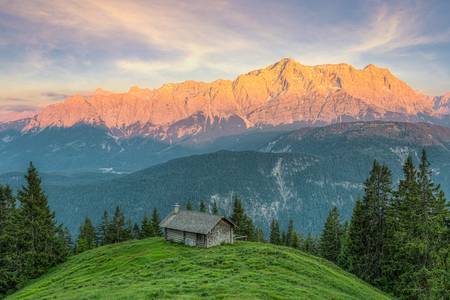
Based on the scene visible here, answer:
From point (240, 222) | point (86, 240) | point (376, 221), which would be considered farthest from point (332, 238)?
point (86, 240)

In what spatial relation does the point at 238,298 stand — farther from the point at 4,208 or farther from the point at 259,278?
the point at 4,208

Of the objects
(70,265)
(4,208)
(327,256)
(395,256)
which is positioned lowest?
(327,256)

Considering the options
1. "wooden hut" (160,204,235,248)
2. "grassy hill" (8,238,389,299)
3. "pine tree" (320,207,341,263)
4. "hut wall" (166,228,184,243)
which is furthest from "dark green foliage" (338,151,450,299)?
"pine tree" (320,207,341,263)

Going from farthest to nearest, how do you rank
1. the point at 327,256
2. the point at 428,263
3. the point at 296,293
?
the point at 327,256 < the point at 428,263 < the point at 296,293

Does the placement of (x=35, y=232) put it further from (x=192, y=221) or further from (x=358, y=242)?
(x=358, y=242)

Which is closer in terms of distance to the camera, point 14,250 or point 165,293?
point 165,293

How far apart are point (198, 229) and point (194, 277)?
24.6 meters

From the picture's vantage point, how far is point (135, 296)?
108ft

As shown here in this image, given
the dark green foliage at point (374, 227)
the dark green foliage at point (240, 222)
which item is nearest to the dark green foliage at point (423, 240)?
the dark green foliage at point (374, 227)

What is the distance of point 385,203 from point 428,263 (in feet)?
45.0

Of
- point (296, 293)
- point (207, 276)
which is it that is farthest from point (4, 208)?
point (296, 293)

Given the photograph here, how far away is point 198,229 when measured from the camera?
6512 cm

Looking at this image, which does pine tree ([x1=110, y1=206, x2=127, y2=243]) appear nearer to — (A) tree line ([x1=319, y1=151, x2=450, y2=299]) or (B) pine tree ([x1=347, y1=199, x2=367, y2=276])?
(A) tree line ([x1=319, y1=151, x2=450, y2=299])

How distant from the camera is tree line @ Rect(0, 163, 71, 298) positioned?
65812 millimetres
